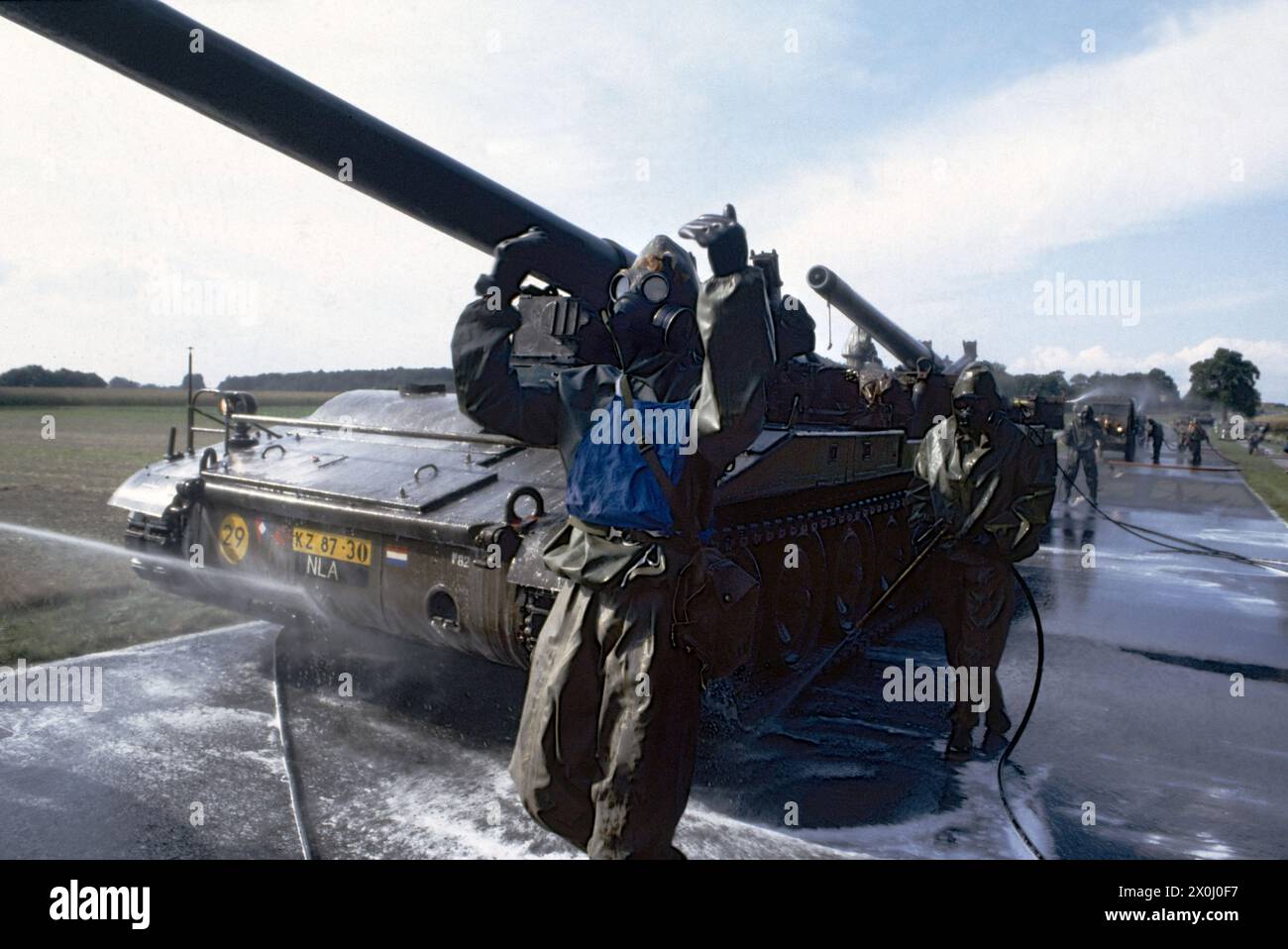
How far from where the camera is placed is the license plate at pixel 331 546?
4.92m

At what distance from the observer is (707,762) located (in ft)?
15.0

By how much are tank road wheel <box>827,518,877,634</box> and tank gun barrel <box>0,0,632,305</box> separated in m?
3.50

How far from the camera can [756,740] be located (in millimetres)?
4859

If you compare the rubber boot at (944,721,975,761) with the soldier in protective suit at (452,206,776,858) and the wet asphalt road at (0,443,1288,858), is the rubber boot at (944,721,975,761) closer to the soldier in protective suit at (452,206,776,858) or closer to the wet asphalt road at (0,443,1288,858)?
the wet asphalt road at (0,443,1288,858)

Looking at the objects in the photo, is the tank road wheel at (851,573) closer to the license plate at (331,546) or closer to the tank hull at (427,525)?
the tank hull at (427,525)

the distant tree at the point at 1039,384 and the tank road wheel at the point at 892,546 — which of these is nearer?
the tank road wheel at the point at 892,546

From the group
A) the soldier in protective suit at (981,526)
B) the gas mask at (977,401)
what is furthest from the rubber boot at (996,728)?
the gas mask at (977,401)

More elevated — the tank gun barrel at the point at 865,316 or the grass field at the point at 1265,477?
the tank gun barrel at the point at 865,316

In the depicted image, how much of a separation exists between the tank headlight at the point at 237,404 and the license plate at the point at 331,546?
4.25 ft

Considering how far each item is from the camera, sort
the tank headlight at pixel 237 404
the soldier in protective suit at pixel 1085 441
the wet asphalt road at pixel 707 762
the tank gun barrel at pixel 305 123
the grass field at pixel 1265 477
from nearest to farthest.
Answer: the tank gun barrel at pixel 305 123, the wet asphalt road at pixel 707 762, the tank headlight at pixel 237 404, the soldier in protective suit at pixel 1085 441, the grass field at pixel 1265 477

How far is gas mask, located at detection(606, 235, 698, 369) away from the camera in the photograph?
266 cm

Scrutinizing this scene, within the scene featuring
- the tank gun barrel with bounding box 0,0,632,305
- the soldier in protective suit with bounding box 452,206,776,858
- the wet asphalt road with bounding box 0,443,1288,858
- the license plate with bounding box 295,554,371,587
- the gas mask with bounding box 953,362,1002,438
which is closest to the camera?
the soldier in protective suit with bounding box 452,206,776,858

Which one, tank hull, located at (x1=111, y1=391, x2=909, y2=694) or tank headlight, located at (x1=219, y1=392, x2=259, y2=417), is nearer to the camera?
tank hull, located at (x1=111, y1=391, x2=909, y2=694)

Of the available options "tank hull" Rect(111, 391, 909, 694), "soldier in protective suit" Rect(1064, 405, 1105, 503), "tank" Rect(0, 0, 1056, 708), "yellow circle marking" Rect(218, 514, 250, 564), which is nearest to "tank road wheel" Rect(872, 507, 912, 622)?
"tank" Rect(0, 0, 1056, 708)
